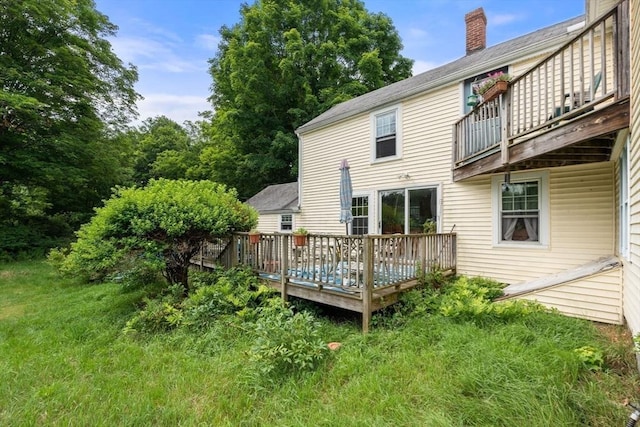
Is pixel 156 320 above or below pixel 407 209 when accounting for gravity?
below

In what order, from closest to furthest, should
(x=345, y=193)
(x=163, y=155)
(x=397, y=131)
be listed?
1. (x=345, y=193)
2. (x=397, y=131)
3. (x=163, y=155)

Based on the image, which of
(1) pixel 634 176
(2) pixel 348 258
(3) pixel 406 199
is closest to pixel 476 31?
(3) pixel 406 199

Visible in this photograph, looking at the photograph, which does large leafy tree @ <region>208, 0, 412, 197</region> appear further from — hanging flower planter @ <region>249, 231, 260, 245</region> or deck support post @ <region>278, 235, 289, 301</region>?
deck support post @ <region>278, 235, 289, 301</region>

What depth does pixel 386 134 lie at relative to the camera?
8914 mm

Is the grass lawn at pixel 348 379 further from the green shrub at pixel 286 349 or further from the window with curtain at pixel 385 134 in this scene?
the window with curtain at pixel 385 134

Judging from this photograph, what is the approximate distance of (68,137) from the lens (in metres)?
14.1

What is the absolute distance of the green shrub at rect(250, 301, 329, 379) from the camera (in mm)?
3637

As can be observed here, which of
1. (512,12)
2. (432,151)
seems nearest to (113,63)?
(432,151)

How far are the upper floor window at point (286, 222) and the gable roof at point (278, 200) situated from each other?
32 cm

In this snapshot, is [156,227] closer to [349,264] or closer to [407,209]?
[349,264]

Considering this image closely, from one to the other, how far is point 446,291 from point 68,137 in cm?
1700

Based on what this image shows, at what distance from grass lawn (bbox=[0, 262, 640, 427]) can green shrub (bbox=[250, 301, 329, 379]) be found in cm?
13

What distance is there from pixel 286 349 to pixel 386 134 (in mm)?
6920

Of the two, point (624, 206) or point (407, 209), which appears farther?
point (407, 209)
